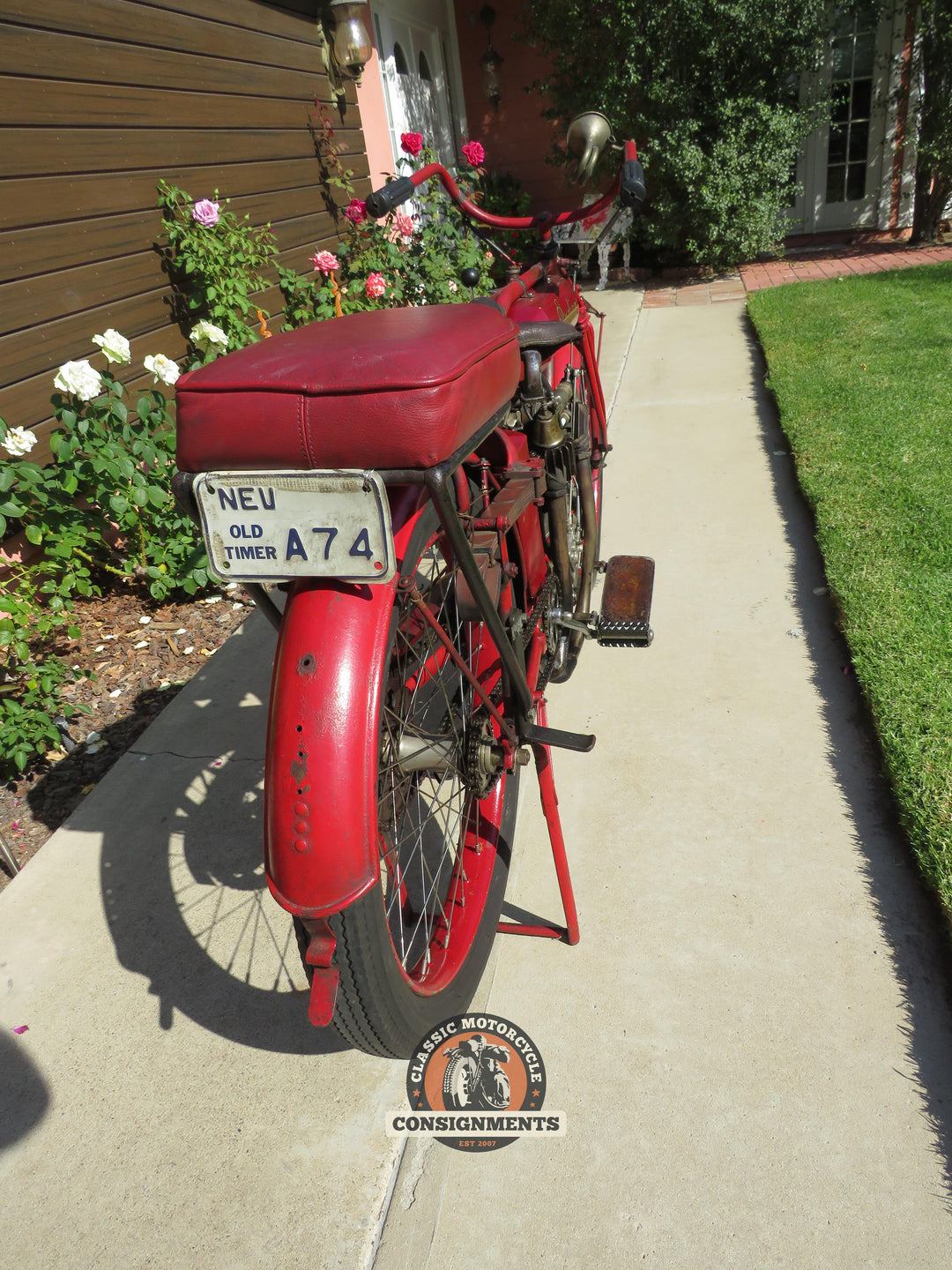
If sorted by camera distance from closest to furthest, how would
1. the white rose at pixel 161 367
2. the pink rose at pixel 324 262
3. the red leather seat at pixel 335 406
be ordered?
the red leather seat at pixel 335 406 < the white rose at pixel 161 367 < the pink rose at pixel 324 262

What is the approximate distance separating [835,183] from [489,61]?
164 inches

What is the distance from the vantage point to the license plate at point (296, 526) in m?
1.26

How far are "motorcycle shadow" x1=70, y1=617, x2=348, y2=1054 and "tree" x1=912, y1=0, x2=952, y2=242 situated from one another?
8.56 m

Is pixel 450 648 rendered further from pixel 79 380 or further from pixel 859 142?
pixel 859 142

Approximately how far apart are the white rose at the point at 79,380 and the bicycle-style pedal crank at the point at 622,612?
1.92 meters

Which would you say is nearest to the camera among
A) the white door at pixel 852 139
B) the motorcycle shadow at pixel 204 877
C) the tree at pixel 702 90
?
the motorcycle shadow at pixel 204 877

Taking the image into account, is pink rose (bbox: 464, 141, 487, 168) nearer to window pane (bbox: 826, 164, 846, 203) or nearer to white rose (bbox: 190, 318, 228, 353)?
white rose (bbox: 190, 318, 228, 353)

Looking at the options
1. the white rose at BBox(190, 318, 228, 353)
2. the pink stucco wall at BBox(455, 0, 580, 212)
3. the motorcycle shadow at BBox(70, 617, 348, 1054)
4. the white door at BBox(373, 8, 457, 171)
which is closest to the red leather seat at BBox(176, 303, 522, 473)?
the motorcycle shadow at BBox(70, 617, 348, 1054)

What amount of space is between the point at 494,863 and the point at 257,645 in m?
1.66

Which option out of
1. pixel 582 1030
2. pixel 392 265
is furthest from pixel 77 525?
pixel 392 265

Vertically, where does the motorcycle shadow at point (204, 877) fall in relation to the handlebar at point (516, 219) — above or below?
below

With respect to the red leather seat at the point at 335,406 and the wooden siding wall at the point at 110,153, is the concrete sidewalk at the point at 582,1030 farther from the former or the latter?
the wooden siding wall at the point at 110,153

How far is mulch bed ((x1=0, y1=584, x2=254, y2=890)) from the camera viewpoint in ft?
8.47

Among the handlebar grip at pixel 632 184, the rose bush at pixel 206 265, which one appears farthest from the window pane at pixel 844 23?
the handlebar grip at pixel 632 184
